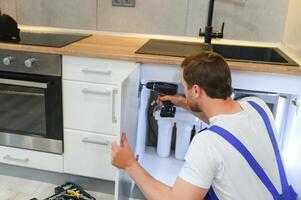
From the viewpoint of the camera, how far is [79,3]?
7.86 ft

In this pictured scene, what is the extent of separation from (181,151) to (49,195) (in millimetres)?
878

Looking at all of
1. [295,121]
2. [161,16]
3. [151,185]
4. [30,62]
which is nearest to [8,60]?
[30,62]

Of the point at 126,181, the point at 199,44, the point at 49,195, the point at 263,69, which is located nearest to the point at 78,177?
the point at 49,195

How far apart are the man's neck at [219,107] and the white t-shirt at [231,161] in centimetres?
3

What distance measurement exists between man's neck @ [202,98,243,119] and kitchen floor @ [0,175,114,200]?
1112 mm

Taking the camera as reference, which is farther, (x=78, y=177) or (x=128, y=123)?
(x=78, y=177)

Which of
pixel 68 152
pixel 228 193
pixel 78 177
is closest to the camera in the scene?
pixel 228 193

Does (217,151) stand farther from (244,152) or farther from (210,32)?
(210,32)

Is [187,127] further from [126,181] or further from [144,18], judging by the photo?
[144,18]

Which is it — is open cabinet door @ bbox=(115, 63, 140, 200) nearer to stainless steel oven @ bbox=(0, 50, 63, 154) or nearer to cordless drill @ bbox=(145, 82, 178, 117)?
cordless drill @ bbox=(145, 82, 178, 117)

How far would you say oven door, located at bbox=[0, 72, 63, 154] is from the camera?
185 centimetres

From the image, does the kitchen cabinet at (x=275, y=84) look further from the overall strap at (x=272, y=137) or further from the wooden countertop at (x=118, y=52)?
the overall strap at (x=272, y=137)

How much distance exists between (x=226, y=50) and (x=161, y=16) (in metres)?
0.52

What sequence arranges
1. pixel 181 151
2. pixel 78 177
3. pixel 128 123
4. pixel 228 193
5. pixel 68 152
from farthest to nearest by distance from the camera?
pixel 181 151, pixel 78 177, pixel 68 152, pixel 128 123, pixel 228 193
